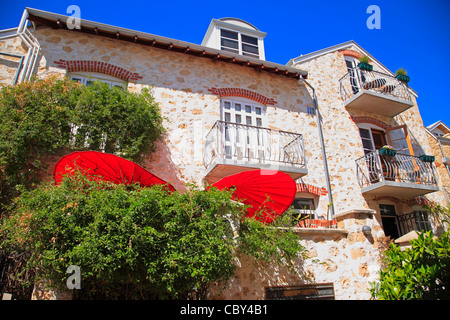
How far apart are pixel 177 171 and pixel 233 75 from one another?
3826 mm

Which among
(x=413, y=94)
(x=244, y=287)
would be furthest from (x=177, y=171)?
(x=413, y=94)

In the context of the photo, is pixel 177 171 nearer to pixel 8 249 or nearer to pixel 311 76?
pixel 8 249

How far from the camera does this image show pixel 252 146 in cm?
800

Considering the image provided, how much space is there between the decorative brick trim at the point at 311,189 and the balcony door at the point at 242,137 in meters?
1.39

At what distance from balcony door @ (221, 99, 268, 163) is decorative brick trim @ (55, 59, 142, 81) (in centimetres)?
286

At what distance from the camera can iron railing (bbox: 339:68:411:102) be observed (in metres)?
10.7

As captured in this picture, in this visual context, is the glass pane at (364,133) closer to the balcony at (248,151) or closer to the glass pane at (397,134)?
the glass pane at (397,134)

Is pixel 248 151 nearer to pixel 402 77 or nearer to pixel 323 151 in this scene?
pixel 323 151

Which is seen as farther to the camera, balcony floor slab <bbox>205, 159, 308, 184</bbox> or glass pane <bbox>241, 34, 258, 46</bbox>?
glass pane <bbox>241, 34, 258, 46</bbox>

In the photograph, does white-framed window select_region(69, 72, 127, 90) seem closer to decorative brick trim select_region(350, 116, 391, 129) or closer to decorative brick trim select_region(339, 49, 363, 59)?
decorative brick trim select_region(350, 116, 391, 129)

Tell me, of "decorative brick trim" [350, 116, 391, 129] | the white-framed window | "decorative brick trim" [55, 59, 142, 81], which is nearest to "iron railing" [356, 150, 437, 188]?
"decorative brick trim" [350, 116, 391, 129]

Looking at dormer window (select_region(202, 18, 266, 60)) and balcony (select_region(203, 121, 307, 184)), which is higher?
dormer window (select_region(202, 18, 266, 60))

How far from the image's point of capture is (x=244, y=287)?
17.6 ft

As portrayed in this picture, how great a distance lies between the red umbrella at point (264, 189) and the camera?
5.95 m
